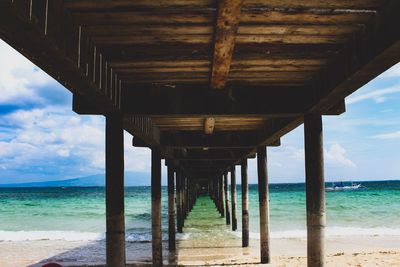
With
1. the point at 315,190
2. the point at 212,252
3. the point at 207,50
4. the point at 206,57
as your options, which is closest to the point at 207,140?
the point at 212,252

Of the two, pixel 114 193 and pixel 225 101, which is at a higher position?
pixel 225 101

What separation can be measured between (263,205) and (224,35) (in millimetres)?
7885

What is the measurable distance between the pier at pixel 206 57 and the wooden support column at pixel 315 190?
0.6 inches

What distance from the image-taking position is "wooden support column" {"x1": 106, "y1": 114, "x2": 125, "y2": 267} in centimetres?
548

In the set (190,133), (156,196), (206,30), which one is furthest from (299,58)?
(156,196)

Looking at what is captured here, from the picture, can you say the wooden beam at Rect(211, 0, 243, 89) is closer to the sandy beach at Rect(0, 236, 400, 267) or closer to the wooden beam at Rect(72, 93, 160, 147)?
the wooden beam at Rect(72, 93, 160, 147)

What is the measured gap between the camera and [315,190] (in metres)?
5.90

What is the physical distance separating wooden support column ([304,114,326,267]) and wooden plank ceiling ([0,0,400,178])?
356 mm

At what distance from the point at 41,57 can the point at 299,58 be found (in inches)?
106

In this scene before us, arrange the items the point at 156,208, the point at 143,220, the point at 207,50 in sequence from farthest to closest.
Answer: the point at 143,220 < the point at 156,208 < the point at 207,50

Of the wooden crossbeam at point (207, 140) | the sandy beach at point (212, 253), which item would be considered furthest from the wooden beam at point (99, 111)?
the sandy beach at point (212, 253)

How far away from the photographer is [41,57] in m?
3.24

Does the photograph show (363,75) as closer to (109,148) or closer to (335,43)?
(335,43)

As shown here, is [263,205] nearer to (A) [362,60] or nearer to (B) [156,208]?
(B) [156,208]
